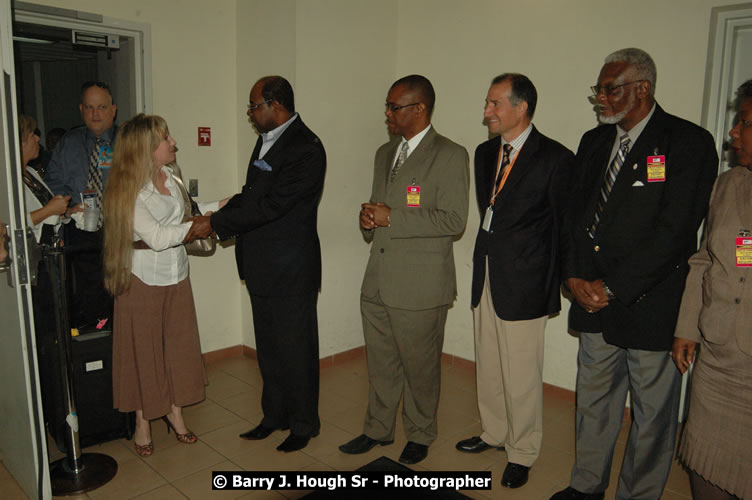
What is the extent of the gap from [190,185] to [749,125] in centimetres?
351

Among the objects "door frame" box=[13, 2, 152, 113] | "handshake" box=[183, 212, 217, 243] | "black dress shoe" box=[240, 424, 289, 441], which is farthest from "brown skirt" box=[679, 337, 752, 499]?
"door frame" box=[13, 2, 152, 113]

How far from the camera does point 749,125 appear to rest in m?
1.89

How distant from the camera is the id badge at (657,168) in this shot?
7.35 feet

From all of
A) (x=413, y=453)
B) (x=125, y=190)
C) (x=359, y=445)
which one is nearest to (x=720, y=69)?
(x=413, y=453)

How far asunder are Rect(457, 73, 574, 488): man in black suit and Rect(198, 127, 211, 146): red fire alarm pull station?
2348mm

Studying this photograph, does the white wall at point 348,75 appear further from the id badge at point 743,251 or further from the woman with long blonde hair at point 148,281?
the id badge at point 743,251

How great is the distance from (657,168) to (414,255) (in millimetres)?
1158

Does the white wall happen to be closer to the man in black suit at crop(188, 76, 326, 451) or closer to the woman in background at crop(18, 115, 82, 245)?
the woman in background at crop(18, 115, 82, 245)

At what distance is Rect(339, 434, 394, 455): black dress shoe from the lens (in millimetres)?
2988

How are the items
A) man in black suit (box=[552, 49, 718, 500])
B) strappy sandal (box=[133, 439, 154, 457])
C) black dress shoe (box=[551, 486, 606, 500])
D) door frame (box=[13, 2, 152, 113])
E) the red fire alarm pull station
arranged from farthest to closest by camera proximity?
the red fire alarm pull station, door frame (box=[13, 2, 152, 113]), strappy sandal (box=[133, 439, 154, 457]), black dress shoe (box=[551, 486, 606, 500]), man in black suit (box=[552, 49, 718, 500])

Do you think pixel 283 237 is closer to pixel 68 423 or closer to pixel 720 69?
pixel 68 423

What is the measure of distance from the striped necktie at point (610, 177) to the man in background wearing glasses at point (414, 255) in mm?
629

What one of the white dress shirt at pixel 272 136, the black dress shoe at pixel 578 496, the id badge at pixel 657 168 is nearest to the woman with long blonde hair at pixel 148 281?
the white dress shirt at pixel 272 136

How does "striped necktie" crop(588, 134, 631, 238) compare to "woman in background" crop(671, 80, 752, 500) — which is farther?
"striped necktie" crop(588, 134, 631, 238)
